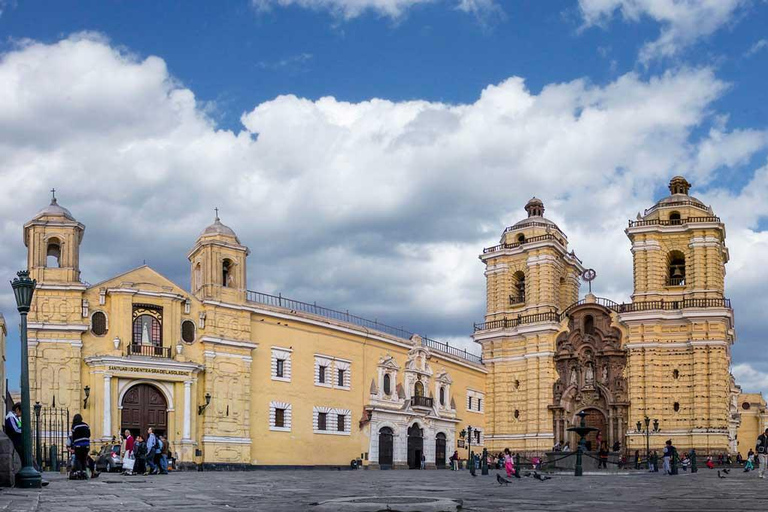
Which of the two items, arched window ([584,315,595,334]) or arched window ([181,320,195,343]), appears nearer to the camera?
arched window ([181,320,195,343])

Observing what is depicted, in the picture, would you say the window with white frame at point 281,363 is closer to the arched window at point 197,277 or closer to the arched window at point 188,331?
the arched window at point 188,331

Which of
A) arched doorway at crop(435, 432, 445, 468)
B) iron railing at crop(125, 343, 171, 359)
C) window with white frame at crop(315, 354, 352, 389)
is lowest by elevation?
arched doorway at crop(435, 432, 445, 468)

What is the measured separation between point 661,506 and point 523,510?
87.0 inches

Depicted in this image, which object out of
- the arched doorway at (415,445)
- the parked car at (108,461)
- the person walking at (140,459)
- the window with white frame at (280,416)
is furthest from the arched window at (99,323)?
the arched doorway at (415,445)

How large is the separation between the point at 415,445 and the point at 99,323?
2058cm

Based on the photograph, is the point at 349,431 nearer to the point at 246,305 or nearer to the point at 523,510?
the point at 246,305

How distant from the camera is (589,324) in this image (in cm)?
5575

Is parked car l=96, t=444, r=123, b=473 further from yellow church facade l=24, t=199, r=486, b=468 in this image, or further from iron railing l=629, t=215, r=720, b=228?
iron railing l=629, t=215, r=720, b=228

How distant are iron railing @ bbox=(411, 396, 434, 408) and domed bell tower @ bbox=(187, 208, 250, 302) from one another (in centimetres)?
1370

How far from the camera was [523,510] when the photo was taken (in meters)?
11.5

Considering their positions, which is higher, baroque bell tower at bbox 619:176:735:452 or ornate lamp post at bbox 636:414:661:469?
baroque bell tower at bbox 619:176:735:452

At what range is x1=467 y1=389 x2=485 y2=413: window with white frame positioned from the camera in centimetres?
5916

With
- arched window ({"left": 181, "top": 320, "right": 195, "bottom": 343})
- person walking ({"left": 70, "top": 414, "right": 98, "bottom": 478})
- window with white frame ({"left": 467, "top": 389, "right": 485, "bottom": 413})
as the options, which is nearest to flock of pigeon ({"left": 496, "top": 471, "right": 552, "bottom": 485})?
person walking ({"left": 70, "top": 414, "right": 98, "bottom": 478})

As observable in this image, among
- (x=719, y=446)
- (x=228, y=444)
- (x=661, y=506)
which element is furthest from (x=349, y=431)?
(x=661, y=506)
